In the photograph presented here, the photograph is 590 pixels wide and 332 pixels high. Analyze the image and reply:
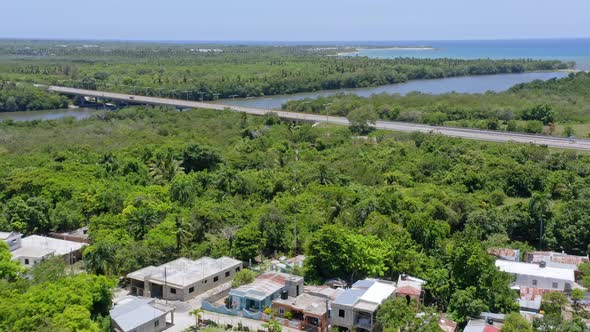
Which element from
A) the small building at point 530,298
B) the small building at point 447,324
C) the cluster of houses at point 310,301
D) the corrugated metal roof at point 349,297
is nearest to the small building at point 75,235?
the cluster of houses at point 310,301

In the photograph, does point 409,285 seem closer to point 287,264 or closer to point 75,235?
point 287,264

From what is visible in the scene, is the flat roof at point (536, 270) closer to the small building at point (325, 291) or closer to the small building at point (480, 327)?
the small building at point (480, 327)

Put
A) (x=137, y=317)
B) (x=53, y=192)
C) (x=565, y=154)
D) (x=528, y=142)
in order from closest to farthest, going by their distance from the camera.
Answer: (x=137, y=317) → (x=53, y=192) → (x=565, y=154) → (x=528, y=142)

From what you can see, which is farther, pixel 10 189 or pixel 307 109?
pixel 307 109

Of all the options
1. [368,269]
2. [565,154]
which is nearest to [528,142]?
[565,154]

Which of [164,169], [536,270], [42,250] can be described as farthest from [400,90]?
[42,250]

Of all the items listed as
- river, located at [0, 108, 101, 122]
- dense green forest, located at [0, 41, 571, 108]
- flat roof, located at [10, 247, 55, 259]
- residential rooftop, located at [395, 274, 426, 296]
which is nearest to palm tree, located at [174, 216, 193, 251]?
flat roof, located at [10, 247, 55, 259]

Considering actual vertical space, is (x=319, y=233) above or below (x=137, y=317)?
above

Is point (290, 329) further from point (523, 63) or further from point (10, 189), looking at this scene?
point (523, 63)
